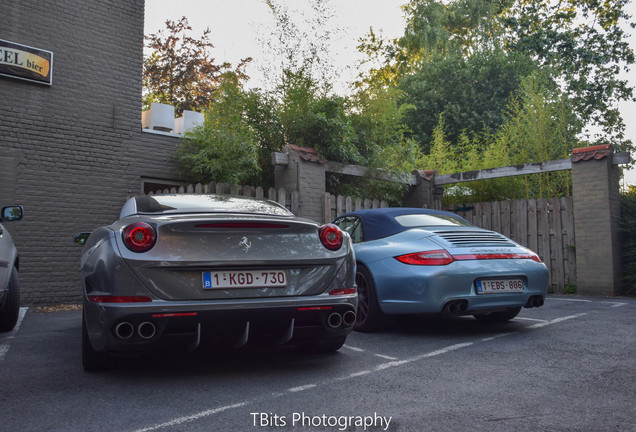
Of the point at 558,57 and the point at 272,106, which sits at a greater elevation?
the point at 558,57

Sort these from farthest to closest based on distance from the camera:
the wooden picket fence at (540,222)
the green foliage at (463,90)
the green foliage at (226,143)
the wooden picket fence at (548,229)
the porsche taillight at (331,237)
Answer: the green foliage at (463,90)
the wooden picket fence at (548,229)
the green foliage at (226,143)
the wooden picket fence at (540,222)
the porsche taillight at (331,237)

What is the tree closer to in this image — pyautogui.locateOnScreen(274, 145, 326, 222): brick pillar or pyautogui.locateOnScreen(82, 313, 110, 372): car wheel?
pyautogui.locateOnScreen(274, 145, 326, 222): brick pillar

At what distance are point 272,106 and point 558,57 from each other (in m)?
10.2

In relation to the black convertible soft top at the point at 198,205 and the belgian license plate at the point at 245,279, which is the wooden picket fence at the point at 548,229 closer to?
the black convertible soft top at the point at 198,205

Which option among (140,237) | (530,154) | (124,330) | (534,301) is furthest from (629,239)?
(124,330)

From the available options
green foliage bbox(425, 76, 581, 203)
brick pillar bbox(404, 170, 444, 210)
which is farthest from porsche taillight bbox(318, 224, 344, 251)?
green foliage bbox(425, 76, 581, 203)

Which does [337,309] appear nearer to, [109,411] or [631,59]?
[109,411]

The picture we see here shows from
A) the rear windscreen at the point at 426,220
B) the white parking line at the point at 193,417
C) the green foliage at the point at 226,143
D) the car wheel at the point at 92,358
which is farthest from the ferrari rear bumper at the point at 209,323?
the green foliage at the point at 226,143

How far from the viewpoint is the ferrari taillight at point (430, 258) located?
15.2ft

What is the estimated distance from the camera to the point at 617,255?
28.0 ft

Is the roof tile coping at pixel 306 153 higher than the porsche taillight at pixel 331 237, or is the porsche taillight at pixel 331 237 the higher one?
the roof tile coping at pixel 306 153

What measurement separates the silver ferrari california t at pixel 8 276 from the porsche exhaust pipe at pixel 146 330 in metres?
2.80

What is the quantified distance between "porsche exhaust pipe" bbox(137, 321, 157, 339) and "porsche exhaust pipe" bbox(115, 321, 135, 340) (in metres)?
0.04

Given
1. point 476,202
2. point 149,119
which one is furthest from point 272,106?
point 476,202
